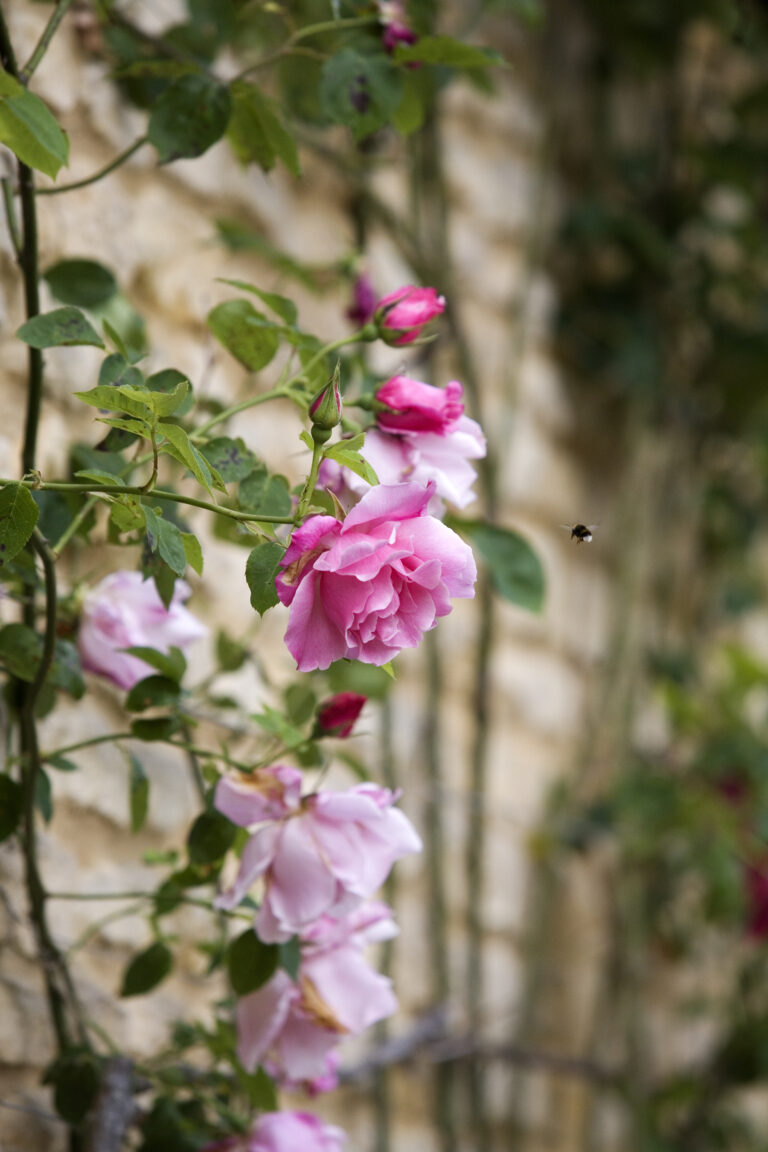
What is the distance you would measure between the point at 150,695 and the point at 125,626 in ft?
0.25

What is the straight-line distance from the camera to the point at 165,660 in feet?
2.37

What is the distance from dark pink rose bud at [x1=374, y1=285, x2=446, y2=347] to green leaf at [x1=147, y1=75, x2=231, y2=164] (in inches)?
7.4

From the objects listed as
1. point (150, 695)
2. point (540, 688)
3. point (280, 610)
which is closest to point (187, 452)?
point (150, 695)

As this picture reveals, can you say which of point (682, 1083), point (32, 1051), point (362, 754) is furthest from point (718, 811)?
point (32, 1051)

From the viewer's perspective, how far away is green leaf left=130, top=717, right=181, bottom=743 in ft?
2.35

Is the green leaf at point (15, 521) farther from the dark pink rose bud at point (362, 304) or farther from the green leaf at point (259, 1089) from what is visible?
the dark pink rose bud at point (362, 304)

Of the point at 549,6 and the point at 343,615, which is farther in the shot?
the point at 549,6

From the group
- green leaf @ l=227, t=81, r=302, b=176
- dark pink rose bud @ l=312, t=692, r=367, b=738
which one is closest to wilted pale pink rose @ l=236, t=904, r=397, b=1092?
dark pink rose bud @ l=312, t=692, r=367, b=738

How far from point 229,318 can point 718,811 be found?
114 cm

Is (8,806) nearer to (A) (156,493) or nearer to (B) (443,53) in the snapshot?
(A) (156,493)

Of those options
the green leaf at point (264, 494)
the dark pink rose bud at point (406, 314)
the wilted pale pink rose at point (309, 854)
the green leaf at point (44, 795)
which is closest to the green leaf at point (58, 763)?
the green leaf at point (44, 795)

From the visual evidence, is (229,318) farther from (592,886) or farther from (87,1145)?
(592,886)

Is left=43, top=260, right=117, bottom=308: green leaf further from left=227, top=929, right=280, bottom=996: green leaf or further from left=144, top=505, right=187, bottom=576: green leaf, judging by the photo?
left=227, top=929, right=280, bottom=996: green leaf

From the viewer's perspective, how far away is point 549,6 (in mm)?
1693
